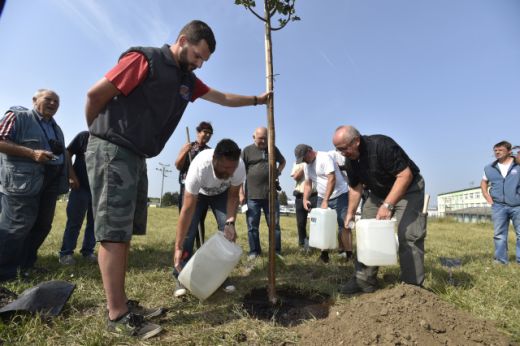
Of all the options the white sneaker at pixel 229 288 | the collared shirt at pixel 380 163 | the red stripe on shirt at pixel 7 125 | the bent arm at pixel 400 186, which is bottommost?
the white sneaker at pixel 229 288

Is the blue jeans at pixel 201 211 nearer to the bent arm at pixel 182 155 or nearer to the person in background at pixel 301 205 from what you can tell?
the bent arm at pixel 182 155

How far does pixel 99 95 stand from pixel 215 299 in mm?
2178

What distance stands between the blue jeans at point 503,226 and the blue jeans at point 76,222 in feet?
21.9

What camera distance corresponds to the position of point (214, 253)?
298 centimetres

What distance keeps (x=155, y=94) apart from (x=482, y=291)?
380 cm

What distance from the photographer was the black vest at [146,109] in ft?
7.56

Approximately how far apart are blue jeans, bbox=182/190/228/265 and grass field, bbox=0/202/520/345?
0.46 meters

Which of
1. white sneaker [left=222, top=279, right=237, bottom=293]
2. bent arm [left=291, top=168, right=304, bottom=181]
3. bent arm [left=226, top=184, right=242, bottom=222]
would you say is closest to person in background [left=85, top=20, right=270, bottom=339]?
white sneaker [left=222, top=279, right=237, bottom=293]

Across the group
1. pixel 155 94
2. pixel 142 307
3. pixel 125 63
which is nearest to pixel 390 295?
pixel 142 307

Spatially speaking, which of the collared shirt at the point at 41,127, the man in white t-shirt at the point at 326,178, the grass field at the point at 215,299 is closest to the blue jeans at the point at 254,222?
the grass field at the point at 215,299

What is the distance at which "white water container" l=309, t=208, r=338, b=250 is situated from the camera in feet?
15.2

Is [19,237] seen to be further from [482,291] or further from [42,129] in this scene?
[482,291]

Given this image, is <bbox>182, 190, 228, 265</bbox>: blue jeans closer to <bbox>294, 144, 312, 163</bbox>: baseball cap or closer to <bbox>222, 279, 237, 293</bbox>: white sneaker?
<bbox>222, 279, 237, 293</bbox>: white sneaker

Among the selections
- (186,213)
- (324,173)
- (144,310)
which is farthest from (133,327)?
(324,173)
